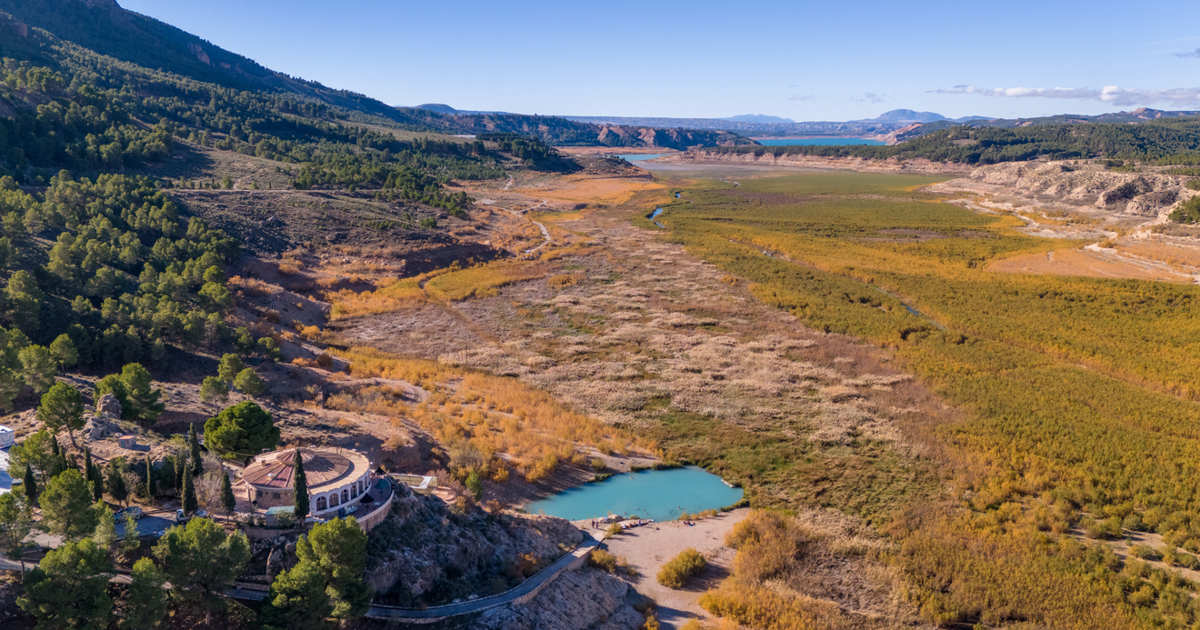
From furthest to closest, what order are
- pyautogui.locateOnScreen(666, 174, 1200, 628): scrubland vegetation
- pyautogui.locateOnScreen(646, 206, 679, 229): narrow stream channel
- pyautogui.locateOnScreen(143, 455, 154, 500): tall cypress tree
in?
pyautogui.locateOnScreen(646, 206, 679, 229): narrow stream channel → pyautogui.locateOnScreen(666, 174, 1200, 628): scrubland vegetation → pyautogui.locateOnScreen(143, 455, 154, 500): tall cypress tree

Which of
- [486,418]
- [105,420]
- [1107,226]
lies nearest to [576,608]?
[486,418]

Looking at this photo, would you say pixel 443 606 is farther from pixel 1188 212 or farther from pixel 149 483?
pixel 1188 212

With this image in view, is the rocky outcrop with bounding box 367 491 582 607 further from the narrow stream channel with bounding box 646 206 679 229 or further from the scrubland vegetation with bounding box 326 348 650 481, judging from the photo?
the narrow stream channel with bounding box 646 206 679 229

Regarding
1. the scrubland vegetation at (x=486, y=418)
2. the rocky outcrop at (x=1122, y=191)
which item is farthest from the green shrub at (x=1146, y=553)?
the rocky outcrop at (x=1122, y=191)

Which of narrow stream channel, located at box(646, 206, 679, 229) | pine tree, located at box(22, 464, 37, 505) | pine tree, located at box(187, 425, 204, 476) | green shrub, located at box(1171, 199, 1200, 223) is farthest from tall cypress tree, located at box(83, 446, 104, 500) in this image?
green shrub, located at box(1171, 199, 1200, 223)

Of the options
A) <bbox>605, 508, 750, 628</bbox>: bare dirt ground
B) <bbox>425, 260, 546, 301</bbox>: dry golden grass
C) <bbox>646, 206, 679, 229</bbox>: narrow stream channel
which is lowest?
<bbox>605, 508, 750, 628</bbox>: bare dirt ground

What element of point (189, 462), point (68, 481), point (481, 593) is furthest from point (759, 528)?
point (68, 481)

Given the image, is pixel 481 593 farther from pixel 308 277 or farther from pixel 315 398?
pixel 308 277
